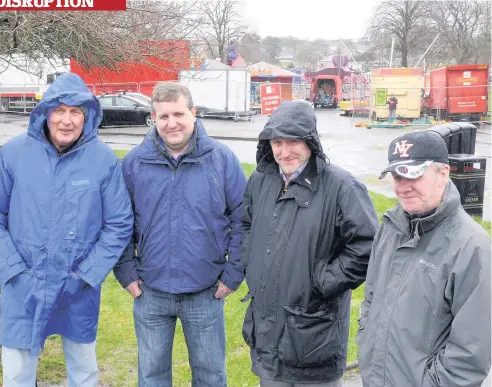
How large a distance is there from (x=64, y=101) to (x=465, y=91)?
2695 centimetres

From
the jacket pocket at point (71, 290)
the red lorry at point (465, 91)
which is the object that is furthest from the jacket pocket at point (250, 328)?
the red lorry at point (465, 91)

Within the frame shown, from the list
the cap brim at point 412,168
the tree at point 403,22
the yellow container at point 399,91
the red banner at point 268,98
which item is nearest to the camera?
the cap brim at point 412,168

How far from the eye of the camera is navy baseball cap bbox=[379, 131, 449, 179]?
2379 mm

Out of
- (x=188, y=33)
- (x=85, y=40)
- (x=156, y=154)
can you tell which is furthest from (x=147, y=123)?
(x=156, y=154)

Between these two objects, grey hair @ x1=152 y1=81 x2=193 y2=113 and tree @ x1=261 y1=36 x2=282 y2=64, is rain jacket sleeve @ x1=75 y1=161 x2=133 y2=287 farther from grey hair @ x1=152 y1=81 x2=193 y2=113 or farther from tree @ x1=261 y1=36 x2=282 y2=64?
tree @ x1=261 y1=36 x2=282 y2=64

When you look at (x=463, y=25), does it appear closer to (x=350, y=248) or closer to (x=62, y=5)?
(x=62, y=5)

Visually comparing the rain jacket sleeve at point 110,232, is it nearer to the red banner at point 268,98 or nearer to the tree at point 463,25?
the red banner at point 268,98

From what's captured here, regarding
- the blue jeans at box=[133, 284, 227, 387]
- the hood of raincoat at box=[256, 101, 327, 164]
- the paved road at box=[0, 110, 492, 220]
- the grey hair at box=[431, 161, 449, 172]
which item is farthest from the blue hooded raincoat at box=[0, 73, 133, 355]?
the paved road at box=[0, 110, 492, 220]

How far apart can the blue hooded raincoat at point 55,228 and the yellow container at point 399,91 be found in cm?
2589

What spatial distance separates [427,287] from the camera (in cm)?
229

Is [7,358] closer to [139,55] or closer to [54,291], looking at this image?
[54,291]

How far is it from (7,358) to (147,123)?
2151cm

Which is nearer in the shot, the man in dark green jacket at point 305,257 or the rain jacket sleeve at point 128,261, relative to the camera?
the man in dark green jacket at point 305,257

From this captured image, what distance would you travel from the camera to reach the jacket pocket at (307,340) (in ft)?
9.24
